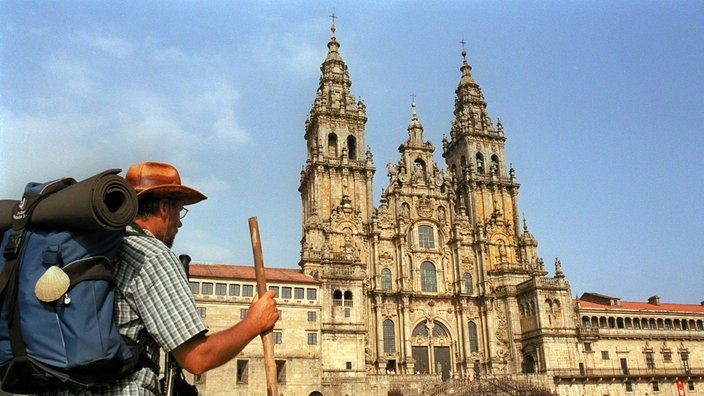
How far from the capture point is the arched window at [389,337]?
166ft

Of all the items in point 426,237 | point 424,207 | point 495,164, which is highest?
point 495,164

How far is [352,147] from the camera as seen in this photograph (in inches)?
2237

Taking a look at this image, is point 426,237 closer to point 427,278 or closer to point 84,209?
point 427,278

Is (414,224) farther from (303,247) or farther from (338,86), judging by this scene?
(338,86)

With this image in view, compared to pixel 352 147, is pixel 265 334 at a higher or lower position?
lower

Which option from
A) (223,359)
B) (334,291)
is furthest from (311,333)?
(223,359)

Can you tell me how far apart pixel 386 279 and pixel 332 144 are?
1344cm

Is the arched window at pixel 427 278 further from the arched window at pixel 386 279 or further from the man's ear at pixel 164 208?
the man's ear at pixel 164 208

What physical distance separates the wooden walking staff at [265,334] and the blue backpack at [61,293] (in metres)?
1.03

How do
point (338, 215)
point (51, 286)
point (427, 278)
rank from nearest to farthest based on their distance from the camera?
1. point (51, 286)
2. point (338, 215)
3. point (427, 278)

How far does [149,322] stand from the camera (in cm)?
335

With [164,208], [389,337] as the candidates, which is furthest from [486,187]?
[164,208]

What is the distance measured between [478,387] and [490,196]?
799 inches

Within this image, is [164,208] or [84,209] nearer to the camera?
[84,209]
